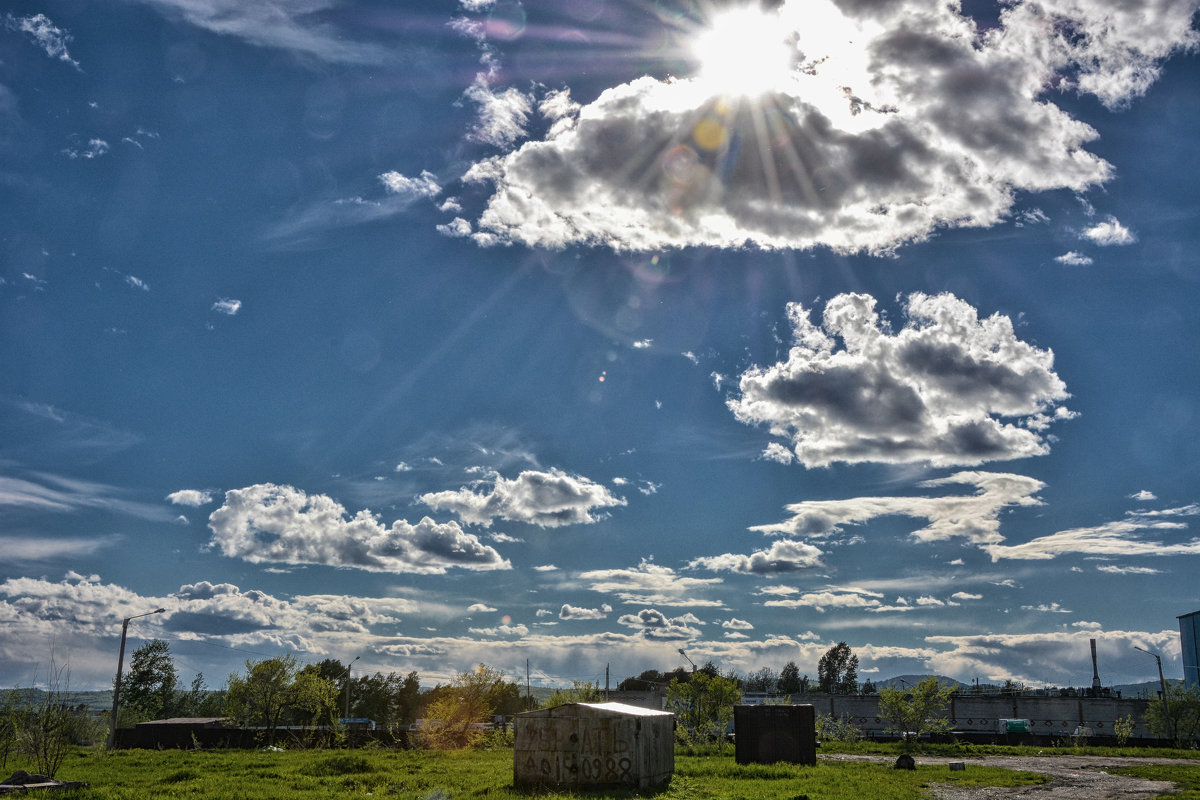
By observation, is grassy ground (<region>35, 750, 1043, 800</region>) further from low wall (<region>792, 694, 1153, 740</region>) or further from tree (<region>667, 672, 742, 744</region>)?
low wall (<region>792, 694, 1153, 740</region>)

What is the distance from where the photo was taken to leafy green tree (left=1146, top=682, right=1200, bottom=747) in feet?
262

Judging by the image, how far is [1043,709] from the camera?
107 m

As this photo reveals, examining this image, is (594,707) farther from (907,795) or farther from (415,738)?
(415,738)

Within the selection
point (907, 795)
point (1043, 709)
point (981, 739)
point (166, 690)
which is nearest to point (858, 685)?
point (1043, 709)

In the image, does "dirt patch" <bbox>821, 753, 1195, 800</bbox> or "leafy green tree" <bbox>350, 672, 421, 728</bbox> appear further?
"leafy green tree" <bbox>350, 672, 421, 728</bbox>

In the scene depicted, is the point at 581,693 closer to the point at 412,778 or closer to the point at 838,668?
the point at 412,778

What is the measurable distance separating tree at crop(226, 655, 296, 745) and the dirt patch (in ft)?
135

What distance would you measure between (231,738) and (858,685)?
153 metres

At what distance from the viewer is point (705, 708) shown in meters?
60.8

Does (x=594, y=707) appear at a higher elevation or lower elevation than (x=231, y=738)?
higher

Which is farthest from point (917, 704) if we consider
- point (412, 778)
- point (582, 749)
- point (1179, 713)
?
point (412, 778)

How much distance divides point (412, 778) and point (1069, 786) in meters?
28.4

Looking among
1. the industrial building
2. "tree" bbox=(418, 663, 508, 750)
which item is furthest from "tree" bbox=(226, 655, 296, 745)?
the industrial building

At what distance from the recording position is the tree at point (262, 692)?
2564 inches
